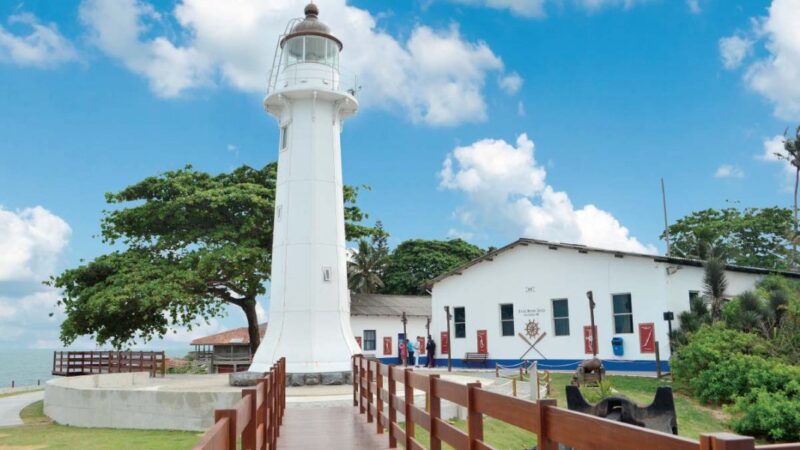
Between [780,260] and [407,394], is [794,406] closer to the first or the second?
[407,394]

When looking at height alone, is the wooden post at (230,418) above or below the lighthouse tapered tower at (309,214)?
below

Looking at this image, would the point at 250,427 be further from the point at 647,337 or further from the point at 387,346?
the point at 387,346

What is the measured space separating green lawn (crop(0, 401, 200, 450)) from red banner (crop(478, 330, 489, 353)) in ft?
45.8

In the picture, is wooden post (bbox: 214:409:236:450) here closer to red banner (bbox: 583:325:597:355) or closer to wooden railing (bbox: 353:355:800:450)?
wooden railing (bbox: 353:355:800:450)

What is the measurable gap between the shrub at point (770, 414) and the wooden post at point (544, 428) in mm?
10688

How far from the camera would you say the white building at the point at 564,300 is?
67.2 feet

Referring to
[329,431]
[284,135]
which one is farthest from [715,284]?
[329,431]

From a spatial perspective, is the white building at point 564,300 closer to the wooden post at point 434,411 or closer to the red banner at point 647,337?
the red banner at point 647,337

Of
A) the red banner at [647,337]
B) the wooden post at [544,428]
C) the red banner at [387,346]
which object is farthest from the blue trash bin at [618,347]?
the wooden post at [544,428]

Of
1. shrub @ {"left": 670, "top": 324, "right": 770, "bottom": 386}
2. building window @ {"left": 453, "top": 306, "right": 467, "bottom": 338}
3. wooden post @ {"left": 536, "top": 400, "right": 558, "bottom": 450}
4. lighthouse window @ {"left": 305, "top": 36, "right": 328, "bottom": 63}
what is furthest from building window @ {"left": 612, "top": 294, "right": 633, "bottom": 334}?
wooden post @ {"left": 536, "top": 400, "right": 558, "bottom": 450}

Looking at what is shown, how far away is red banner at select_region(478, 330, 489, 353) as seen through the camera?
24844 millimetres

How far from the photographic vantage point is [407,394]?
22.4 feet

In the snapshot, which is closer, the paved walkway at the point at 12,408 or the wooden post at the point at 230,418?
the wooden post at the point at 230,418

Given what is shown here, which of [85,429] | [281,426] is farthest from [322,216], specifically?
[281,426]
